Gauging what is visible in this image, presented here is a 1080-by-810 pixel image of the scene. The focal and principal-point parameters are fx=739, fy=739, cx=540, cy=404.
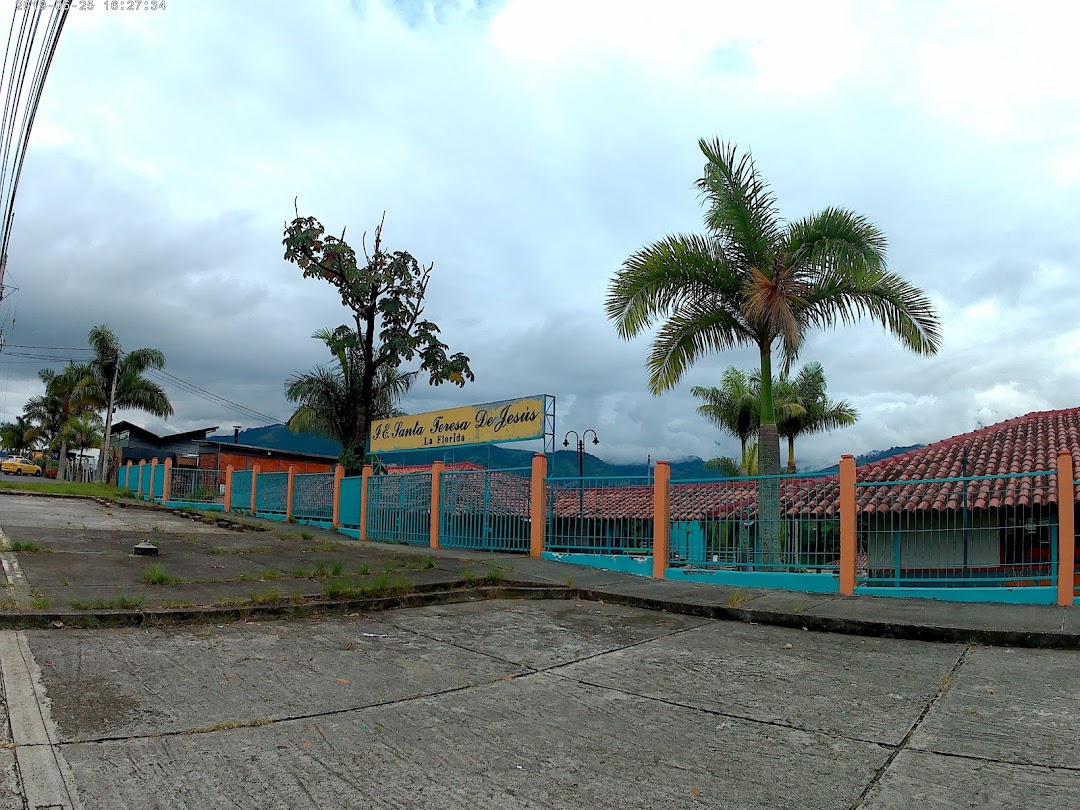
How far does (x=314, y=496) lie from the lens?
21641mm

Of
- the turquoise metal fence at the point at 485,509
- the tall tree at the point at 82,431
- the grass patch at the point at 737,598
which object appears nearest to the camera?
the grass patch at the point at 737,598

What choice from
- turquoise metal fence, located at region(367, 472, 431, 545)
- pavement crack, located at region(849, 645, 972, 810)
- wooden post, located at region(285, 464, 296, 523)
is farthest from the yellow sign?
Result: pavement crack, located at region(849, 645, 972, 810)

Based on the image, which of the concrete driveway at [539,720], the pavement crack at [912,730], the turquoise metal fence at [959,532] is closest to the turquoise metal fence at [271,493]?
the concrete driveway at [539,720]

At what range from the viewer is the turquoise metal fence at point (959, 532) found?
28.8 feet

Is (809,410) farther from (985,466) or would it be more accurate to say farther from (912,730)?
(912,730)

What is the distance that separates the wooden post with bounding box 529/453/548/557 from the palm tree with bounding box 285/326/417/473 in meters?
11.6

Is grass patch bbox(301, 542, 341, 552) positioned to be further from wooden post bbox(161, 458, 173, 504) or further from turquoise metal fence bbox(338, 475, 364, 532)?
wooden post bbox(161, 458, 173, 504)

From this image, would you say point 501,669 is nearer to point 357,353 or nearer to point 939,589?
point 939,589

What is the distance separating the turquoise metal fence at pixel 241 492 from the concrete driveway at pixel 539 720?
20.3 m

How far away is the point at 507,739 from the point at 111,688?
257 cm

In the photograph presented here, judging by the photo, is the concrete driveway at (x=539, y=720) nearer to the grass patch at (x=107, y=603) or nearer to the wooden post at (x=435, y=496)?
the grass patch at (x=107, y=603)

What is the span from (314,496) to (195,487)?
1006 centimetres

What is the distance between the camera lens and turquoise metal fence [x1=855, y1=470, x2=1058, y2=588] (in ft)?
28.8

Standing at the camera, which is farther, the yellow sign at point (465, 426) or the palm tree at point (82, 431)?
the palm tree at point (82, 431)
